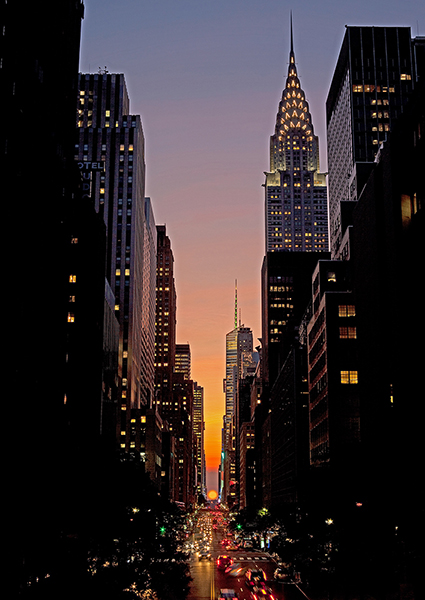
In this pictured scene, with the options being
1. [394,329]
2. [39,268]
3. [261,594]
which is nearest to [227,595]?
[261,594]

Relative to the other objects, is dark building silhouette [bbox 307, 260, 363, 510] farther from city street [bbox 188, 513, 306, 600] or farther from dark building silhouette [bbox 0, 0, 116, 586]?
dark building silhouette [bbox 0, 0, 116, 586]

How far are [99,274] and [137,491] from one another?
2358 inches

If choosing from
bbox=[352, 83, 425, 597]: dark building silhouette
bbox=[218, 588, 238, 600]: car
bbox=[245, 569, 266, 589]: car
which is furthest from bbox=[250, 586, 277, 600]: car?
bbox=[352, 83, 425, 597]: dark building silhouette

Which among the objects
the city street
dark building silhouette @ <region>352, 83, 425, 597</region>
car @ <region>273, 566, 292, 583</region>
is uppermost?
dark building silhouette @ <region>352, 83, 425, 597</region>

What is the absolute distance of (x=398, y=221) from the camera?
3243 inches

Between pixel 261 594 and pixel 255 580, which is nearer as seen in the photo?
pixel 261 594

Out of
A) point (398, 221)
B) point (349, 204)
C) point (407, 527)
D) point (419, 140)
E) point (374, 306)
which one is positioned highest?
point (349, 204)

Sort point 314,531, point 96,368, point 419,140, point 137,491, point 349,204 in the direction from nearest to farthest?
point 419,140 → point 314,531 → point 137,491 → point 96,368 → point 349,204

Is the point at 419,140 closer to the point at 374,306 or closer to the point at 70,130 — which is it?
the point at 374,306

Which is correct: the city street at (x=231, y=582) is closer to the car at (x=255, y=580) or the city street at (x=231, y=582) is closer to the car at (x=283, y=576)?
the car at (x=255, y=580)

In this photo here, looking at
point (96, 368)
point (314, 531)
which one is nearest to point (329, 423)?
point (314, 531)

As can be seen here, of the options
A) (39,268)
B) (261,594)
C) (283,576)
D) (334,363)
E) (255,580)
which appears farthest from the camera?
(334,363)

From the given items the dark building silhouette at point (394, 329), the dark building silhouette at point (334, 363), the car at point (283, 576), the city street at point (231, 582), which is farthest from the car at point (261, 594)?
the dark building silhouette at point (334, 363)

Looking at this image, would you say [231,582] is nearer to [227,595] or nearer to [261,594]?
[261,594]
